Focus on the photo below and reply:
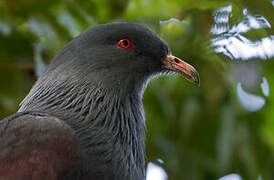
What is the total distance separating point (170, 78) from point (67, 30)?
1069 mm

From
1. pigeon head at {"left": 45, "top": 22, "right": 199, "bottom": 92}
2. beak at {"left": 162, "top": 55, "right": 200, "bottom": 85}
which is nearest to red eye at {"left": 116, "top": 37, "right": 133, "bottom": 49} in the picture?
pigeon head at {"left": 45, "top": 22, "right": 199, "bottom": 92}

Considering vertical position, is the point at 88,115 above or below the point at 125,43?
below

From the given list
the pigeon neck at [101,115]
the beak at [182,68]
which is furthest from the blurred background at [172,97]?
the pigeon neck at [101,115]

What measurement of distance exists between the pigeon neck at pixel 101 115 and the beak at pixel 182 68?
321 mm

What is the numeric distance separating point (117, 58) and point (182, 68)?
48cm

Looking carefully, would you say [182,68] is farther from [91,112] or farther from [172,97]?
[172,97]

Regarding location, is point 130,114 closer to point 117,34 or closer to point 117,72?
point 117,72

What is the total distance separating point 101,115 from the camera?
4.10 metres

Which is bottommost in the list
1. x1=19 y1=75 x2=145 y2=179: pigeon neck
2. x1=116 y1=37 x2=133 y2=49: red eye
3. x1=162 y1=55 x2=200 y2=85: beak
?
x1=19 y1=75 x2=145 y2=179: pigeon neck

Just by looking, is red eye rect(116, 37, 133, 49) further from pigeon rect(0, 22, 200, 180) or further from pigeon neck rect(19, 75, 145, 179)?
pigeon neck rect(19, 75, 145, 179)

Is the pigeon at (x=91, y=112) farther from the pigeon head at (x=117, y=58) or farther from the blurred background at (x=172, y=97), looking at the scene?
the blurred background at (x=172, y=97)

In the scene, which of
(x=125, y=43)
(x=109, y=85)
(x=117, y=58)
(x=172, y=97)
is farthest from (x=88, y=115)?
(x=172, y=97)

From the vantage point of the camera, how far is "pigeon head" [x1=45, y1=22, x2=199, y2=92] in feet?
14.2

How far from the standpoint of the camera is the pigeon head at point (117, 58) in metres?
4.33
